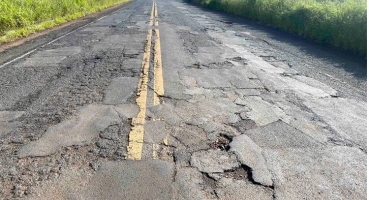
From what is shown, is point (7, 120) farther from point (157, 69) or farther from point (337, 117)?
point (337, 117)

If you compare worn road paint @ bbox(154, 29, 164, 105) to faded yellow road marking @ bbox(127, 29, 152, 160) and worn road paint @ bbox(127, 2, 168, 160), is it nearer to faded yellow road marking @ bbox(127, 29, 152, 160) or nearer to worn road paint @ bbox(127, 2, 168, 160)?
worn road paint @ bbox(127, 2, 168, 160)

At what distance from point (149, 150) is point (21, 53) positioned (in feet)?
19.6

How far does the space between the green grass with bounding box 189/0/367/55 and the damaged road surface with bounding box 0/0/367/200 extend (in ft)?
5.80

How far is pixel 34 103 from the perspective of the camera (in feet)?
13.5

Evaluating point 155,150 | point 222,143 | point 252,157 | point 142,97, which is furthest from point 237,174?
point 142,97

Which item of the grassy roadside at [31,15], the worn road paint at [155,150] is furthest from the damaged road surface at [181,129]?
the grassy roadside at [31,15]

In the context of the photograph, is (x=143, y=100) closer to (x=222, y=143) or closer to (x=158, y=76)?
(x=158, y=76)

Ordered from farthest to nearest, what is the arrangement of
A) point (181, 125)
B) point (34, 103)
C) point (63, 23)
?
point (63, 23) → point (34, 103) → point (181, 125)

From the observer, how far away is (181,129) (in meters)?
3.39

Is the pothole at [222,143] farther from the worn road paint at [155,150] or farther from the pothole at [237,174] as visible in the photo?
the worn road paint at [155,150]

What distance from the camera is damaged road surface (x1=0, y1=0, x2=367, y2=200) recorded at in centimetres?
243

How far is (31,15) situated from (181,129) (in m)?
11.4

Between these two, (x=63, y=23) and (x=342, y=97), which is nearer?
(x=342, y=97)

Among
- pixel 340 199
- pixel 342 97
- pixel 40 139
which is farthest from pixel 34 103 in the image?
pixel 342 97
